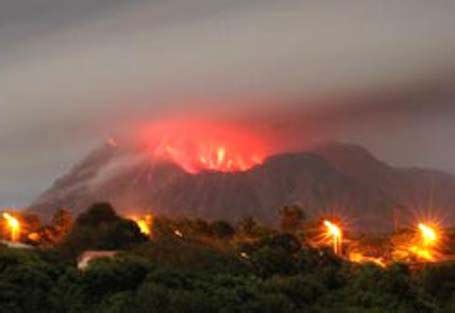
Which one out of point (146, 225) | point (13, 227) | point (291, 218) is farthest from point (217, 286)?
point (291, 218)

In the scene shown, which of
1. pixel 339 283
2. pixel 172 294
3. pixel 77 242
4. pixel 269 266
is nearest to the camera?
pixel 172 294

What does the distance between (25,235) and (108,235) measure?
3529 centimetres

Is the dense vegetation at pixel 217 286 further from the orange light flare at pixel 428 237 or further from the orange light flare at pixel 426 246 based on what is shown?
the orange light flare at pixel 428 237

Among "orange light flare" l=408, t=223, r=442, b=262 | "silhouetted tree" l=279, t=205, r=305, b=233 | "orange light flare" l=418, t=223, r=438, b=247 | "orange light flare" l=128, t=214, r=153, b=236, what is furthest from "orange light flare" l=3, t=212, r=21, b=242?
"orange light flare" l=418, t=223, r=438, b=247

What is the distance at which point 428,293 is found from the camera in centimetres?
5912

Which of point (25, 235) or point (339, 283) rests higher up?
point (25, 235)

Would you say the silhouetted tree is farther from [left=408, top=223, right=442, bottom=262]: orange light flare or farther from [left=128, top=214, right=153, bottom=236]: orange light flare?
[left=408, top=223, right=442, bottom=262]: orange light flare

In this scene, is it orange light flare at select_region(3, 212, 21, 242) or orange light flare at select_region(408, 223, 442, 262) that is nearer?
orange light flare at select_region(408, 223, 442, 262)

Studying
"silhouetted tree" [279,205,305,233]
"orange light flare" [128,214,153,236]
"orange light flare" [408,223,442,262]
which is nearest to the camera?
"orange light flare" [408,223,442,262]

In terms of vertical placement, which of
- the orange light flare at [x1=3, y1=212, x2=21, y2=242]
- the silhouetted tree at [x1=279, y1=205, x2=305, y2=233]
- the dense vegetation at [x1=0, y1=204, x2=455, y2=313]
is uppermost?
the silhouetted tree at [x1=279, y1=205, x2=305, y2=233]

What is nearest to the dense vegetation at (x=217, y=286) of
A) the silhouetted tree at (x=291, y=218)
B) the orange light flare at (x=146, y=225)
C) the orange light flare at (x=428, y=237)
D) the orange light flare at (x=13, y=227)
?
the orange light flare at (x=428, y=237)

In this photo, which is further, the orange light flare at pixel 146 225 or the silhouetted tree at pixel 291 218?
the silhouetted tree at pixel 291 218

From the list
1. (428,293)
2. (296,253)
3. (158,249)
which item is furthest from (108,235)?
(428,293)

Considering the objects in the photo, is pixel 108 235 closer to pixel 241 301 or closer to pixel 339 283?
pixel 339 283
